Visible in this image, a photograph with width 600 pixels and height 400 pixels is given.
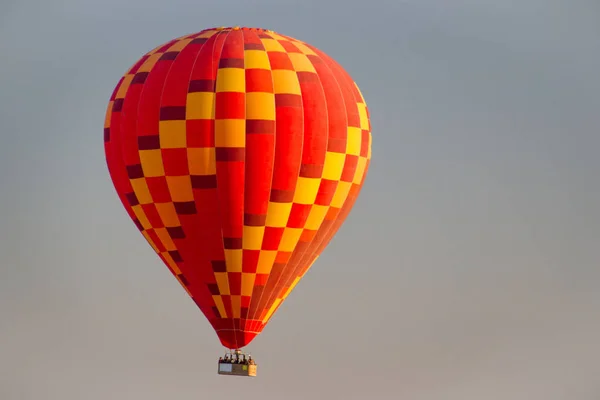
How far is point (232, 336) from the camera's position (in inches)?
1455

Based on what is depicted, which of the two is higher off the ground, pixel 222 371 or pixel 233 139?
pixel 233 139

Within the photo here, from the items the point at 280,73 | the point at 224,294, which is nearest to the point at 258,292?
the point at 224,294

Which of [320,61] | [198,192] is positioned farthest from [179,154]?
[320,61]

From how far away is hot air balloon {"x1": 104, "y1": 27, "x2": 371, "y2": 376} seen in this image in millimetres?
36094

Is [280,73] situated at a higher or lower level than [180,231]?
higher

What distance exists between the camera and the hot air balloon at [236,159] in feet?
118

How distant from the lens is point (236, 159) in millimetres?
36031

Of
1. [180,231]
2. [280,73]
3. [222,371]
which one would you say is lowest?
[222,371]

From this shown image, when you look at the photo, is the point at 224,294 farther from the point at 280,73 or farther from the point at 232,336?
the point at 280,73

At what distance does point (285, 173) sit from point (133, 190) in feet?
9.26

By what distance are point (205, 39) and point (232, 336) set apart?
17.0 feet

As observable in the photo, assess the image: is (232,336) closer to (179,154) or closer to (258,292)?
(258,292)

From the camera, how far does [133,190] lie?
37062mm

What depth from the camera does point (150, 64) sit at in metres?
37.0
